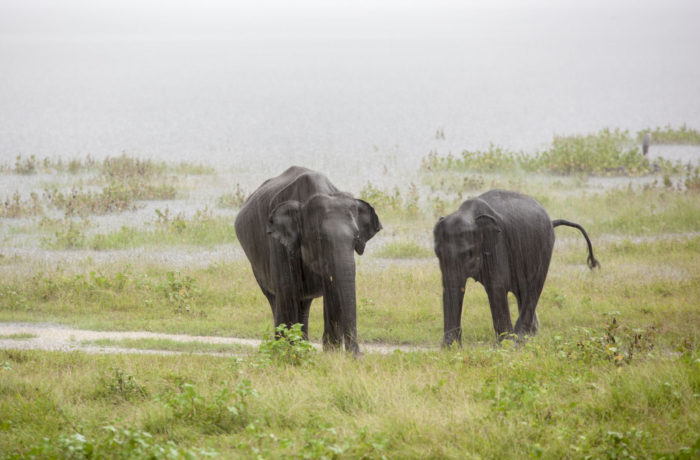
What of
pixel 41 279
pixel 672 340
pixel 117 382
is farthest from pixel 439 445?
pixel 41 279

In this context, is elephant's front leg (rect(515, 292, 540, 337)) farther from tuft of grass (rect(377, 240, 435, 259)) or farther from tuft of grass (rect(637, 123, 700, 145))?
tuft of grass (rect(637, 123, 700, 145))

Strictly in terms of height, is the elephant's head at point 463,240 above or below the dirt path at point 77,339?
above

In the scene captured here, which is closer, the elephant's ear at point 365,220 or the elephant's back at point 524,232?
the elephant's ear at point 365,220

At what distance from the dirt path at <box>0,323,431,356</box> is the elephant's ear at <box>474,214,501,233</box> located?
221 cm

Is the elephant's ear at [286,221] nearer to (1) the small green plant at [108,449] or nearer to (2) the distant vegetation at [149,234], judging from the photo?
(1) the small green plant at [108,449]

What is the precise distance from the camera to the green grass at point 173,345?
453 inches

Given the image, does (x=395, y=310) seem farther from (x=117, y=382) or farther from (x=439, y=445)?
(x=439, y=445)

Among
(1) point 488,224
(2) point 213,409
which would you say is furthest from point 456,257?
(2) point 213,409

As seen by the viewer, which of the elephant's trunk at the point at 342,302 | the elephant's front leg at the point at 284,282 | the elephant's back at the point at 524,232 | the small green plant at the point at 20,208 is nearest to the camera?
the elephant's trunk at the point at 342,302

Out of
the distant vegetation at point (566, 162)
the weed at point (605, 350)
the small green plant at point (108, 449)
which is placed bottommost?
the weed at point (605, 350)

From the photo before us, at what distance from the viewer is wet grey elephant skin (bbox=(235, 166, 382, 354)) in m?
8.27

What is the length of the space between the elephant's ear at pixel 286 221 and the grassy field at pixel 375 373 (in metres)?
1.27

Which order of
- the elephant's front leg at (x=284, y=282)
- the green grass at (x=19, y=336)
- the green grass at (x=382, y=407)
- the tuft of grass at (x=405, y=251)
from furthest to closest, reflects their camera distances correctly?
the tuft of grass at (x=405, y=251), the green grass at (x=19, y=336), the elephant's front leg at (x=284, y=282), the green grass at (x=382, y=407)

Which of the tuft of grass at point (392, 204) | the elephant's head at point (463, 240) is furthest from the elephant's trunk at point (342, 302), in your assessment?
the tuft of grass at point (392, 204)
